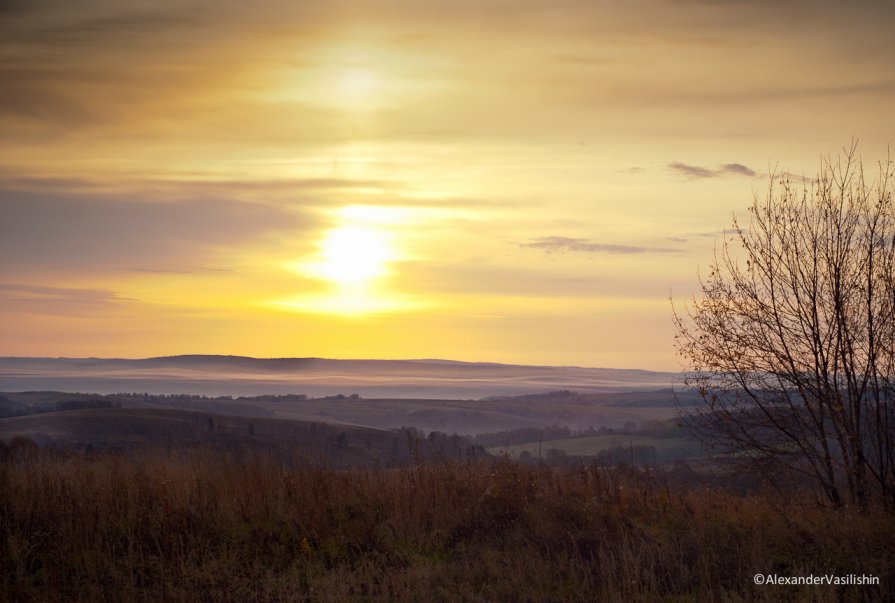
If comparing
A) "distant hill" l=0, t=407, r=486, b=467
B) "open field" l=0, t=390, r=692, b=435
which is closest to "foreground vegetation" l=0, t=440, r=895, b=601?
"distant hill" l=0, t=407, r=486, b=467

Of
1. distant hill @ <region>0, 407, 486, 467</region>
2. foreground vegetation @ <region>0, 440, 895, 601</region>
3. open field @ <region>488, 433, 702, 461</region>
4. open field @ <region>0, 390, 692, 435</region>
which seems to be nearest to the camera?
foreground vegetation @ <region>0, 440, 895, 601</region>

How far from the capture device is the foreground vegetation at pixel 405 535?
35.1 ft

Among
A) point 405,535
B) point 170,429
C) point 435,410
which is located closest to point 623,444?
point 170,429

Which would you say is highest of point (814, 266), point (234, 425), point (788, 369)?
point (814, 266)

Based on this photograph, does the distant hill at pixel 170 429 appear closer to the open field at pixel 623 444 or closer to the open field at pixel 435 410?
the open field at pixel 623 444

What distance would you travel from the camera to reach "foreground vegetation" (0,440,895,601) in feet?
35.1

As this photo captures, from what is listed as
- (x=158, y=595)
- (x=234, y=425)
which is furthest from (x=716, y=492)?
(x=234, y=425)

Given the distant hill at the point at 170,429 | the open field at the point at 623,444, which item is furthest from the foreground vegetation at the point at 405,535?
the open field at the point at 623,444

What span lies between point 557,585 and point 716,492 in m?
6.71

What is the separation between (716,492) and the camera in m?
16.1

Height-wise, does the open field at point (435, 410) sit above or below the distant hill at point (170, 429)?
below

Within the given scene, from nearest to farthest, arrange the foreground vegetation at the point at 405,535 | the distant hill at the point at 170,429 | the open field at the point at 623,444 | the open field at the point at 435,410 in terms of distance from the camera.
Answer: the foreground vegetation at the point at 405,535 < the open field at the point at 623,444 < the distant hill at the point at 170,429 < the open field at the point at 435,410

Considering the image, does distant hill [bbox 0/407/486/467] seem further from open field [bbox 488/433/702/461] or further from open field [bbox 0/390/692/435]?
open field [bbox 0/390/692/435]

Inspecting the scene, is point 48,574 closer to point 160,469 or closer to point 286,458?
point 160,469
